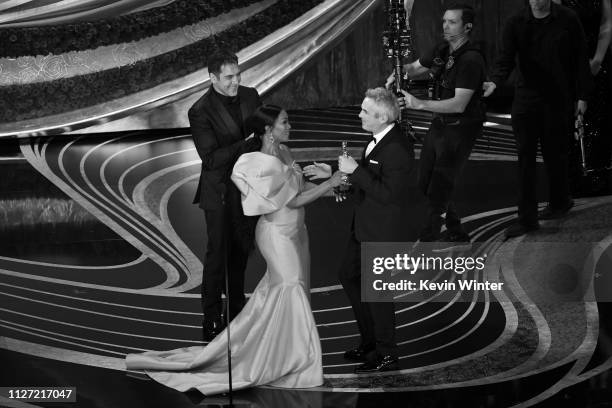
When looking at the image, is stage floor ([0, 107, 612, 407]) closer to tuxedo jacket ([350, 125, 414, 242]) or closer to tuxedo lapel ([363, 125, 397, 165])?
tuxedo jacket ([350, 125, 414, 242])

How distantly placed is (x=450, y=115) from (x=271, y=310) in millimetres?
2323

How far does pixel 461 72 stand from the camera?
632 cm

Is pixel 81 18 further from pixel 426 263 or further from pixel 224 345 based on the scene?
pixel 224 345

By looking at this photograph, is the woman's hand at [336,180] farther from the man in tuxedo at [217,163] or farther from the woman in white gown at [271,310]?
the man in tuxedo at [217,163]

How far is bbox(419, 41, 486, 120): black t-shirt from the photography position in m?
6.30

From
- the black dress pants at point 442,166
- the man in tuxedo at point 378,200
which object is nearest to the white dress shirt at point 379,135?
the man in tuxedo at point 378,200

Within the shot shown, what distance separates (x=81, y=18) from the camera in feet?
34.4

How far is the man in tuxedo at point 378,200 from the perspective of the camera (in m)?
4.67

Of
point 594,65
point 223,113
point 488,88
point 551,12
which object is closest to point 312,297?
point 223,113

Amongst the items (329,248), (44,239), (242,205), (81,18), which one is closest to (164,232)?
(44,239)

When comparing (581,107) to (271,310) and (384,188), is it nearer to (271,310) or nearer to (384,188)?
(384,188)

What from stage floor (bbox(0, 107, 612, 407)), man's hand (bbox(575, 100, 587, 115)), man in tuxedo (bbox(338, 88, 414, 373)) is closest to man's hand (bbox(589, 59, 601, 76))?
man's hand (bbox(575, 100, 587, 115))

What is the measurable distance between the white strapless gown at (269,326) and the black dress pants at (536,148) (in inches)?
99.0

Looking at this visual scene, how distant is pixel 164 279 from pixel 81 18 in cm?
501
